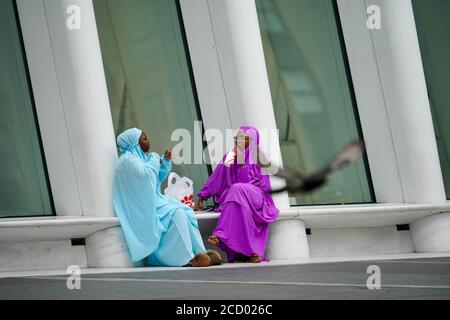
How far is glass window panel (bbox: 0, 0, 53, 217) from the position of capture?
1109cm

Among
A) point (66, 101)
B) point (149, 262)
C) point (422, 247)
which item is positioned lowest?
point (422, 247)

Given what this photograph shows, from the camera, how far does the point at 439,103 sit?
13.7 meters

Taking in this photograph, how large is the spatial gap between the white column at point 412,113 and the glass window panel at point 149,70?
2.79 metres

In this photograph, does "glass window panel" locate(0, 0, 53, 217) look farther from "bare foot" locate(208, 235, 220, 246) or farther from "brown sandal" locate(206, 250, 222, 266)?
"brown sandal" locate(206, 250, 222, 266)

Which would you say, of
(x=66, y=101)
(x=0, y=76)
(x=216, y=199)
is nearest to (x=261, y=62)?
(x=216, y=199)

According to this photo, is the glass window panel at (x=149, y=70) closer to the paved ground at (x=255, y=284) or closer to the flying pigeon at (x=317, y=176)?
the paved ground at (x=255, y=284)

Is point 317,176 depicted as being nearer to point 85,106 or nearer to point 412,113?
point 85,106

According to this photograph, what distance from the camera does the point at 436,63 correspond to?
45.0 feet

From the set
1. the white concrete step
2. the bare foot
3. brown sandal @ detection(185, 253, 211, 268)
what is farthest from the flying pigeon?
the bare foot

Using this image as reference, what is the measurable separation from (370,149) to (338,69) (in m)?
1.40

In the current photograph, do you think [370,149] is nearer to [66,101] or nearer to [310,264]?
[310,264]

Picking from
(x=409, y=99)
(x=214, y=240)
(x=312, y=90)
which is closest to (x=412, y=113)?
(x=409, y=99)

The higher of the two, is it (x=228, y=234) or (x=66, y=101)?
(x=66, y=101)

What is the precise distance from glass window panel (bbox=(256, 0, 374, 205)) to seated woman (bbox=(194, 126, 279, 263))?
7.41 feet
